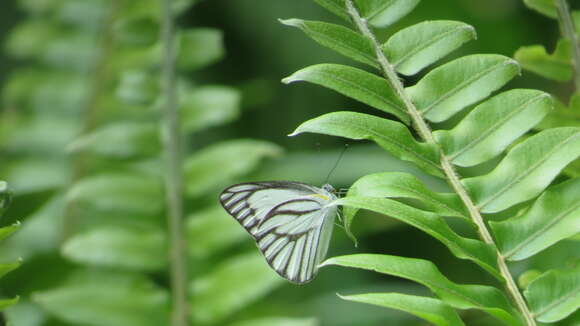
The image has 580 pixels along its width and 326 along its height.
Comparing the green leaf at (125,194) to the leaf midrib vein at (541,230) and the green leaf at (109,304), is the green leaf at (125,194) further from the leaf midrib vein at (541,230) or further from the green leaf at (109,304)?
the leaf midrib vein at (541,230)

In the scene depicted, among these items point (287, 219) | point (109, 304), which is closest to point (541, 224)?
point (287, 219)

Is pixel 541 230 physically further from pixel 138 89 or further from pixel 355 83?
pixel 138 89

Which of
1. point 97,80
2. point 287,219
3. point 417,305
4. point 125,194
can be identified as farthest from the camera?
point 97,80

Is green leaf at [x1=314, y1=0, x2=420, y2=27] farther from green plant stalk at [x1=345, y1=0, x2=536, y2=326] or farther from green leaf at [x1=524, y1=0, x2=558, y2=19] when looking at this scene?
green leaf at [x1=524, y1=0, x2=558, y2=19]

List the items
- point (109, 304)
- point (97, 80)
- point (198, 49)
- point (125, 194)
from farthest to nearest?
1. point (97, 80)
2. point (198, 49)
3. point (125, 194)
4. point (109, 304)

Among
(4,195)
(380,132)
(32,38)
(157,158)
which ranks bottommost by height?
(380,132)

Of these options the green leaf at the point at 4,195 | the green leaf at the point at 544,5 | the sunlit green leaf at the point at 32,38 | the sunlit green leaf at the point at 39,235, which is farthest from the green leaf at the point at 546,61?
the sunlit green leaf at the point at 32,38

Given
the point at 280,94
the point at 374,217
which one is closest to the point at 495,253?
the point at 374,217
